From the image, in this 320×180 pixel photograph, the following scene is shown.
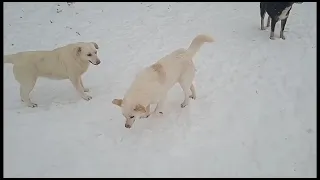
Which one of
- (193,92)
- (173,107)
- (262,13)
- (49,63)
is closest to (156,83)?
(173,107)

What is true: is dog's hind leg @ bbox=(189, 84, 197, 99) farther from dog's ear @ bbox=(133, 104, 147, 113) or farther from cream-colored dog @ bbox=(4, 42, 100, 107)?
cream-colored dog @ bbox=(4, 42, 100, 107)

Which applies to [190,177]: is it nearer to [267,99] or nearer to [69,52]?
[267,99]

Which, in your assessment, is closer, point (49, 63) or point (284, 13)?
point (49, 63)

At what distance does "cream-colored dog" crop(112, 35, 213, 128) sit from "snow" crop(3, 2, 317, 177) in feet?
1.43

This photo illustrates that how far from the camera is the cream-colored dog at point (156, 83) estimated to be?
171 inches

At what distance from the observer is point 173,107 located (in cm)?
532

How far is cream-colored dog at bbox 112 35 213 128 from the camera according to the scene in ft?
14.2

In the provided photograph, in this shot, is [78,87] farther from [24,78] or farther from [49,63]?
[24,78]

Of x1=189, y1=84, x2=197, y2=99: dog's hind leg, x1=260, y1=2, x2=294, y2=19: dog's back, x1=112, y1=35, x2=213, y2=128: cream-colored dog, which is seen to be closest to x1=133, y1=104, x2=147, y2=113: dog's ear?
x1=112, y1=35, x2=213, y2=128: cream-colored dog

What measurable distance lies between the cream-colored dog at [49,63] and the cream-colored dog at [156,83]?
0.98 m

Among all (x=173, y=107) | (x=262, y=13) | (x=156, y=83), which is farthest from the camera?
(x=262, y=13)

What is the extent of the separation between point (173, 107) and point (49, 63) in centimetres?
196

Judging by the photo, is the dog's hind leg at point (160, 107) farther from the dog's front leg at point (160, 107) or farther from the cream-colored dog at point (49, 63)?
the cream-colored dog at point (49, 63)

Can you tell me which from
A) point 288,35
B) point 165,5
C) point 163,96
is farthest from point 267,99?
point 165,5
